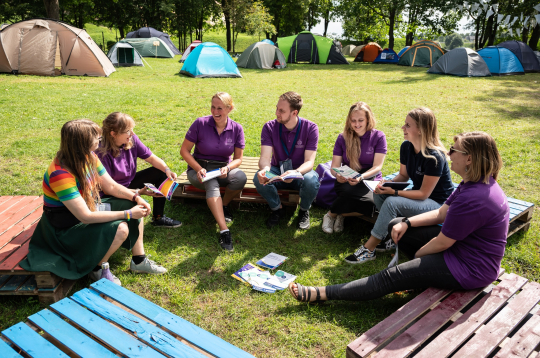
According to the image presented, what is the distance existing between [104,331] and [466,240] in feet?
7.86

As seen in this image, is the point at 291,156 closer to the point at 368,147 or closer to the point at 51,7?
the point at 368,147

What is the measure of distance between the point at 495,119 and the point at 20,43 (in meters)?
14.7

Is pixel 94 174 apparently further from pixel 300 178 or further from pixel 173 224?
pixel 300 178

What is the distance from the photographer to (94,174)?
3.05m

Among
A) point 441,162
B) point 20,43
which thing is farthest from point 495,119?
point 20,43

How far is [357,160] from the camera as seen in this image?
4.14m

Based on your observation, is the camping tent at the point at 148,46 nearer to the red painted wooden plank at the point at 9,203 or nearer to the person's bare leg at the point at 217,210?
the red painted wooden plank at the point at 9,203

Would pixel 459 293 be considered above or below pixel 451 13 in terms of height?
below

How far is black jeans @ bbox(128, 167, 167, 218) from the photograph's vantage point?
4.03m

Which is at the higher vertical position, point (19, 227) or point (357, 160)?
point (357, 160)

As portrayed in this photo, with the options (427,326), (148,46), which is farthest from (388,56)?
(427,326)

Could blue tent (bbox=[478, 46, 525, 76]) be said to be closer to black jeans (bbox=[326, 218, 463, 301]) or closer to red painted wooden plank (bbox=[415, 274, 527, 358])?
red painted wooden plank (bbox=[415, 274, 527, 358])

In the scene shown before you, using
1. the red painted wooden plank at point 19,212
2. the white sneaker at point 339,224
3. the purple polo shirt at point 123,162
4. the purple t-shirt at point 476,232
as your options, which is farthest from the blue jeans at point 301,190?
the red painted wooden plank at point 19,212

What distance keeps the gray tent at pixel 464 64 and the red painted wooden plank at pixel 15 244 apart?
16.6 m
